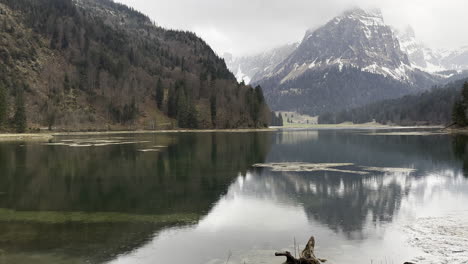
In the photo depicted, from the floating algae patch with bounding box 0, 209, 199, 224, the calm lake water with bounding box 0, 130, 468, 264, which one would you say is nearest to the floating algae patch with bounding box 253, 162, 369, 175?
the calm lake water with bounding box 0, 130, 468, 264

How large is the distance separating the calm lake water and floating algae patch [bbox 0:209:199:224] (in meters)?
0.08

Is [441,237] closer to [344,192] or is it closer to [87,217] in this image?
[344,192]

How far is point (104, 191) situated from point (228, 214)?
1626 centimetres

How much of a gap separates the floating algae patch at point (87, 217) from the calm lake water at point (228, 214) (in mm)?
80

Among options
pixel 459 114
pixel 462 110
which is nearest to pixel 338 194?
pixel 462 110

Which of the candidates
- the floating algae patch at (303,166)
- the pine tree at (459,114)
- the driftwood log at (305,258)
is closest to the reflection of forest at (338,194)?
the floating algae patch at (303,166)

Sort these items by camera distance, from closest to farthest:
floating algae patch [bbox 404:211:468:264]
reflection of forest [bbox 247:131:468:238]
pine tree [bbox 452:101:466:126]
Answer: floating algae patch [bbox 404:211:468:264] → reflection of forest [bbox 247:131:468:238] → pine tree [bbox 452:101:466:126]

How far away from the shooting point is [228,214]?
110 ft

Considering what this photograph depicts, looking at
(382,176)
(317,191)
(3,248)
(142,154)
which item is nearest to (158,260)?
(3,248)

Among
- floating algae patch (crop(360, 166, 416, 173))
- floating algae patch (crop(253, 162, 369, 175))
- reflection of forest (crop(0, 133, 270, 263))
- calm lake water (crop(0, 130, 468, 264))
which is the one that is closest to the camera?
calm lake water (crop(0, 130, 468, 264))

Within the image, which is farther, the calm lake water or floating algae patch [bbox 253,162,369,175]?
floating algae patch [bbox 253,162,369,175]

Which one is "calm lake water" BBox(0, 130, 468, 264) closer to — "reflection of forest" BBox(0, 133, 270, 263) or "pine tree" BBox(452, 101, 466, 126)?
"reflection of forest" BBox(0, 133, 270, 263)

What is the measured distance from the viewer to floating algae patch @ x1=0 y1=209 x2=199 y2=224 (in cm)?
3132

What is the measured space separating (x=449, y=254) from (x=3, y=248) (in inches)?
1012
